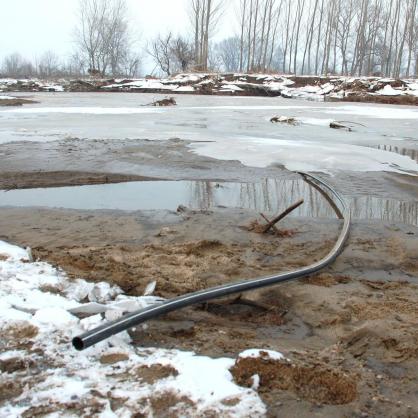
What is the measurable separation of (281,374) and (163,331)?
726 mm

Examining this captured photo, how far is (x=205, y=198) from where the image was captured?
5781mm

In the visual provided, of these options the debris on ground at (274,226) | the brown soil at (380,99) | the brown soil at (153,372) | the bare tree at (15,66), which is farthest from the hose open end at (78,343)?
the bare tree at (15,66)

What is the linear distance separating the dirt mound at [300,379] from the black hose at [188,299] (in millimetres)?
539

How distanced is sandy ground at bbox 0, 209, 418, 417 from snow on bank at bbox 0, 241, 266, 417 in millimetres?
129

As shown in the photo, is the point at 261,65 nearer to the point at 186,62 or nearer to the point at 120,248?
the point at 186,62

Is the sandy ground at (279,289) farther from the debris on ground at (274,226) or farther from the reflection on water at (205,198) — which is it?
the reflection on water at (205,198)

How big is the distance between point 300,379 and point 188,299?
80 cm

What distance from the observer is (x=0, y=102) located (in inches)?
822

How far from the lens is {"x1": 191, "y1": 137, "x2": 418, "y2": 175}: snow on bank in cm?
743

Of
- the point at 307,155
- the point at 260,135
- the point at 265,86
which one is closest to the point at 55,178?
the point at 307,155

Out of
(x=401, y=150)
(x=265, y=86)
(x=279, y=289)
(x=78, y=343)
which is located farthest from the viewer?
(x=265, y=86)

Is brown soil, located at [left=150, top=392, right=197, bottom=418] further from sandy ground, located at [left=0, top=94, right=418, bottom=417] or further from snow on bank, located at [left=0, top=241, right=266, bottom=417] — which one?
sandy ground, located at [left=0, top=94, right=418, bottom=417]

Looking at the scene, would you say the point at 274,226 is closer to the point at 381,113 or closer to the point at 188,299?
the point at 188,299

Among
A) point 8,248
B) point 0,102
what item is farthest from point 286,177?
point 0,102
